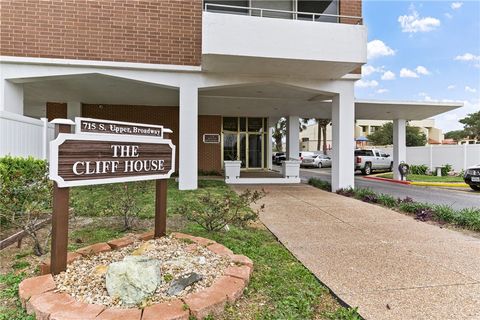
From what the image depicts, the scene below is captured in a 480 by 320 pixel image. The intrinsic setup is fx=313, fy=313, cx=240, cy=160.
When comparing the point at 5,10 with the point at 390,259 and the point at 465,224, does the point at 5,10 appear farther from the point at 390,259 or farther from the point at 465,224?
the point at 465,224

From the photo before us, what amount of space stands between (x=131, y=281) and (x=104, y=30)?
867 centimetres

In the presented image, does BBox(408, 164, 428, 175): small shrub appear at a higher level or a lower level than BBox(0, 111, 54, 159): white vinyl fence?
lower

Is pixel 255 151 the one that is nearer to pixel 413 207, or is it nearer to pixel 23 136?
pixel 413 207

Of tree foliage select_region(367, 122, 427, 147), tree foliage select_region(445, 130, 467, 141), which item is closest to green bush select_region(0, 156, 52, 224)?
tree foliage select_region(367, 122, 427, 147)

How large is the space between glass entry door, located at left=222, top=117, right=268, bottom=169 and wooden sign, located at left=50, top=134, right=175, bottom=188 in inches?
585

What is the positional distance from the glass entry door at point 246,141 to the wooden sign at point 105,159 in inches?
585

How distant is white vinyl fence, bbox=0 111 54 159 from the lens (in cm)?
713

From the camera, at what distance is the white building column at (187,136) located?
977cm

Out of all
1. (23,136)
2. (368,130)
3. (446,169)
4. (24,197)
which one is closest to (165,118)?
(23,136)

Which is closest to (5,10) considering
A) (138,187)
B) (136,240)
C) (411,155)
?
(138,187)

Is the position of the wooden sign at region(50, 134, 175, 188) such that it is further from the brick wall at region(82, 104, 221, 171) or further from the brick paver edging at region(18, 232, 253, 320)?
the brick wall at region(82, 104, 221, 171)

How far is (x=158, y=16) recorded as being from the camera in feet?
31.1

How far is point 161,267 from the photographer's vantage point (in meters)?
3.11

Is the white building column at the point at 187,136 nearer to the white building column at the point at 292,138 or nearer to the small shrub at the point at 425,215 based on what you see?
the small shrub at the point at 425,215
